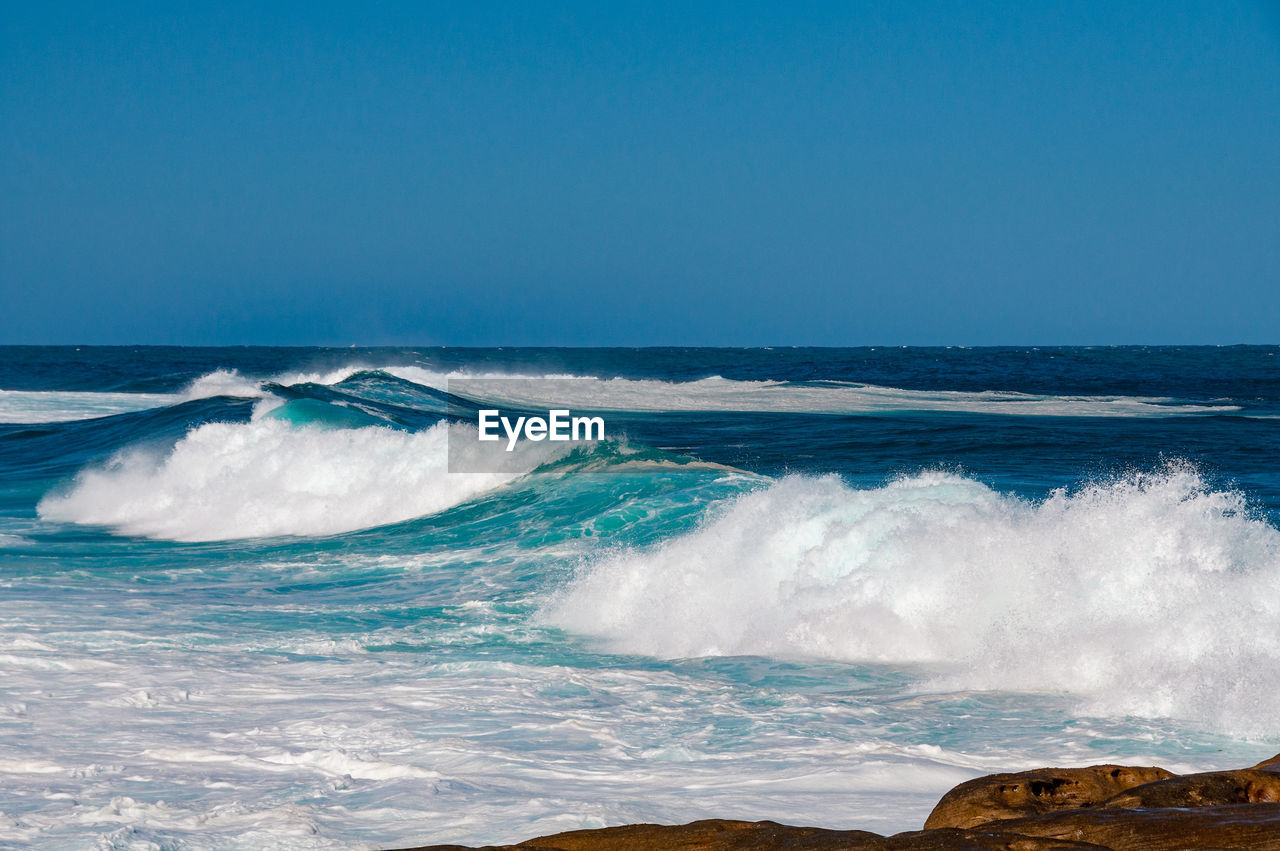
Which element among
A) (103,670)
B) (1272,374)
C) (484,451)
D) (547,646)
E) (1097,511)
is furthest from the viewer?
(1272,374)

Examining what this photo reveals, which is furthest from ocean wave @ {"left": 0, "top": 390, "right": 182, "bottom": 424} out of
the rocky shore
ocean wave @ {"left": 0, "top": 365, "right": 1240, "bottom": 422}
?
the rocky shore

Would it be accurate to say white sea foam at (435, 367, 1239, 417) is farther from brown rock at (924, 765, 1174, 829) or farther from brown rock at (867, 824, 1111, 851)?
brown rock at (867, 824, 1111, 851)

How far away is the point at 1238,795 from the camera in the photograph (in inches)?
140

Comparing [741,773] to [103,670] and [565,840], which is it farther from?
[103,670]

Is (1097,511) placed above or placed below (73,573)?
above

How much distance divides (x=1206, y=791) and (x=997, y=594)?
15.3ft

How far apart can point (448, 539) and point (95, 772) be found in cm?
816

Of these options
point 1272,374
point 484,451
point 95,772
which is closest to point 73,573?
point 95,772

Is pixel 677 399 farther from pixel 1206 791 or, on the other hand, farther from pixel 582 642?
pixel 1206 791

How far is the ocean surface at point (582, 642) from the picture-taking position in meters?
4.80

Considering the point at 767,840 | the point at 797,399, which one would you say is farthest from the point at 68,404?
the point at 767,840

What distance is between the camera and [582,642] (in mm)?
8211

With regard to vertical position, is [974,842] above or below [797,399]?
below

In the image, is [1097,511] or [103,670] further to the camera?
[1097,511]
